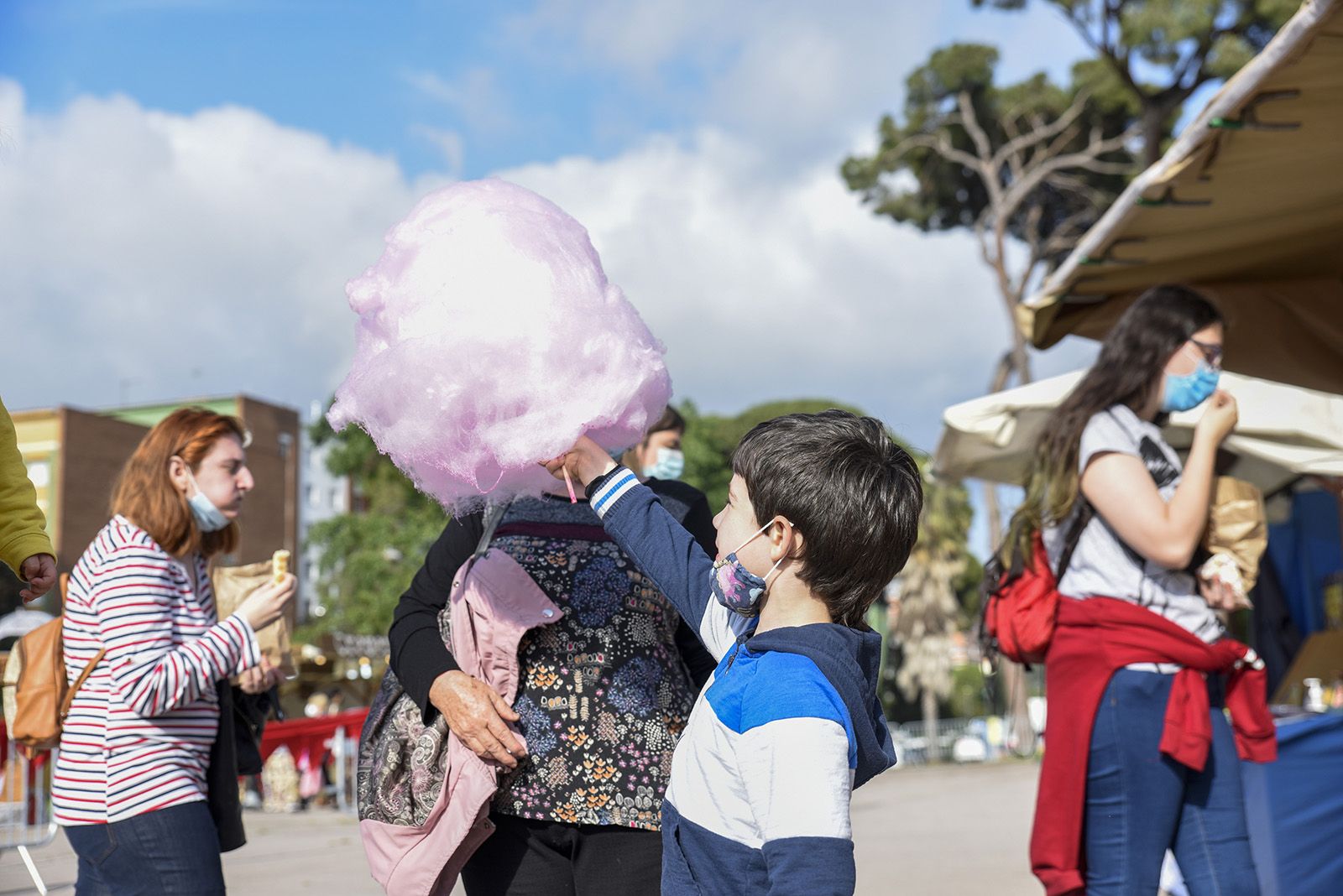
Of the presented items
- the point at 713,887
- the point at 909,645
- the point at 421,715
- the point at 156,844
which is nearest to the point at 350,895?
the point at 156,844

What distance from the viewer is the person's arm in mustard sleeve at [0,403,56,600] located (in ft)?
9.10

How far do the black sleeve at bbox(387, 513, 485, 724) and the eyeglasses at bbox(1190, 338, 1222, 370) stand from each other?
1823mm

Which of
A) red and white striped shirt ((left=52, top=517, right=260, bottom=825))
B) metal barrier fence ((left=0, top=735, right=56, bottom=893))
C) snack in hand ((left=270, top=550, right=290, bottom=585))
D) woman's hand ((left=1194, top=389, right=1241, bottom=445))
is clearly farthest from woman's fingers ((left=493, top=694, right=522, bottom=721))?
metal barrier fence ((left=0, top=735, right=56, bottom=893))

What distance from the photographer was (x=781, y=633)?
1908mm

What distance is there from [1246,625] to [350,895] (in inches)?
209

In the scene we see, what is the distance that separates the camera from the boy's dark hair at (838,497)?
6.40ft

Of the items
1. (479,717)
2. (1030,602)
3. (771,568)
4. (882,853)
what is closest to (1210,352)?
(1030,602)

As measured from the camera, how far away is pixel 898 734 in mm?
31500

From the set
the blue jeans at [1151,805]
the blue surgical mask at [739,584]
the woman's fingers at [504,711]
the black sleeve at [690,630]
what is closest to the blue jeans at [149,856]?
the woman's fingers at [504,711]

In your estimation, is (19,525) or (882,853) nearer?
(19,525)

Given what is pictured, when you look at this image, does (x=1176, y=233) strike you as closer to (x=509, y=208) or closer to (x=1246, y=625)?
(x=509, y=208)

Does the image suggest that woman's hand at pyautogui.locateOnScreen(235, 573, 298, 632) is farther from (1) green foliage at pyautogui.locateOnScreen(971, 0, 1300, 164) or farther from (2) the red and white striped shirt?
(1) green foliage at pyautogui.locateOnScreen(971, 0, 1300, 164)

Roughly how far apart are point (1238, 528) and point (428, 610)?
2.01 metres

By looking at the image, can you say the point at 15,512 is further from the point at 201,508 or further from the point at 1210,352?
the point at 1210,352
